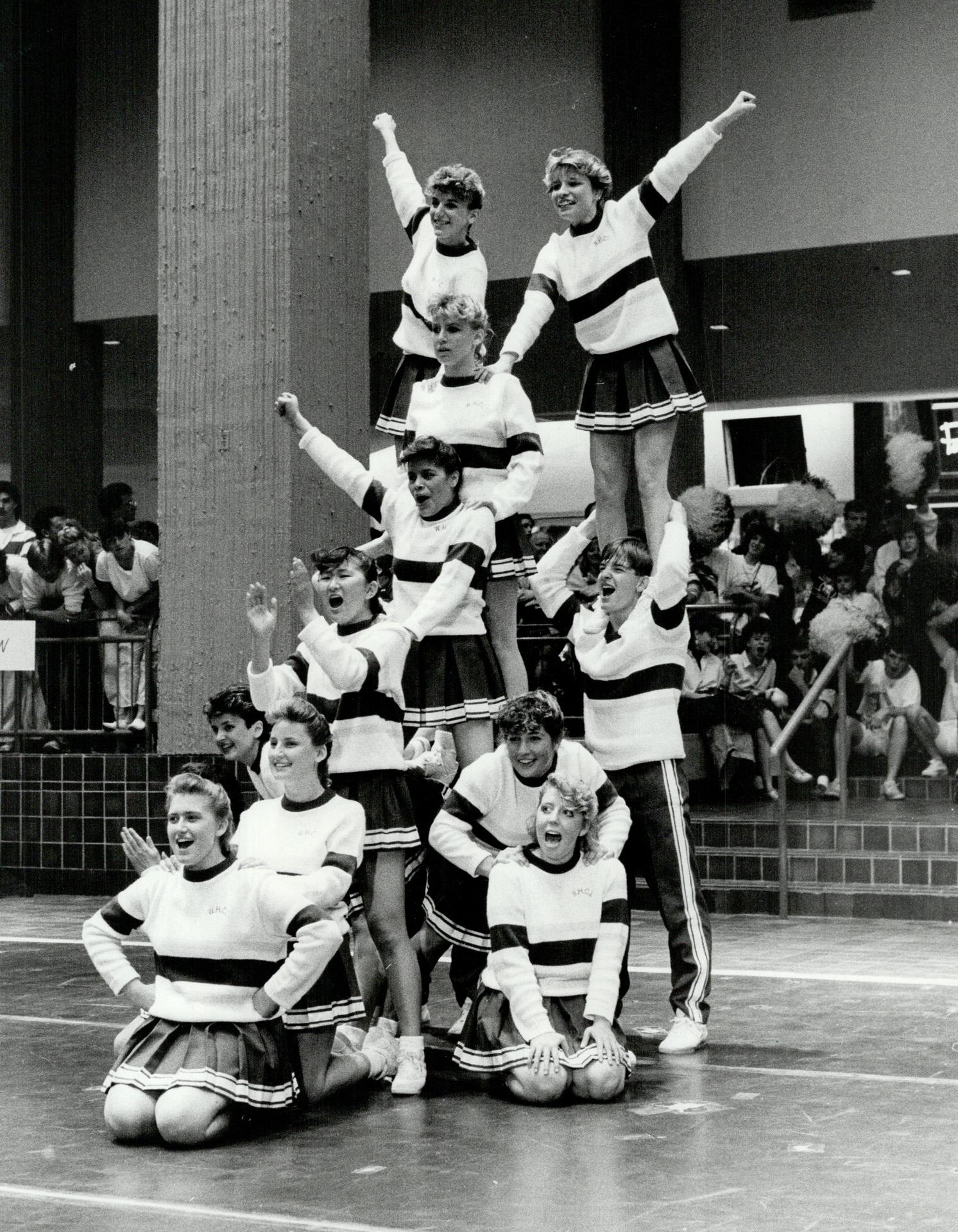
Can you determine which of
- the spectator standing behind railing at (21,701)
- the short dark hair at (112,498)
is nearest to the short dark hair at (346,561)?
the spectator standing behind railing at (21,701)

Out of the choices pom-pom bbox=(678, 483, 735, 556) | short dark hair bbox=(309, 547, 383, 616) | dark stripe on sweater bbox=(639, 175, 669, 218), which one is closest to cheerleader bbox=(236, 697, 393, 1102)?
short dark hair bbox=(309, 547, 383, 616)

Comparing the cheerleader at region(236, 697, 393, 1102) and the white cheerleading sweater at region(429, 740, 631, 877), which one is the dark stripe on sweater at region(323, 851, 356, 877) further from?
the white cheerleading sweater at region(429, 740, 631, 877)

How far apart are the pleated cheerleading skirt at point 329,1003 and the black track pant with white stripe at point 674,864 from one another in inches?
43.7

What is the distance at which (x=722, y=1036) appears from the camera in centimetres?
637

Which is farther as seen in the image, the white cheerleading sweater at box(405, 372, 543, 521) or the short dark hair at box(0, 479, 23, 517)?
the short dark hair at box(0, 479, 23, 517)

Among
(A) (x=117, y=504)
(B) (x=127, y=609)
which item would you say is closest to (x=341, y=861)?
(B) (x=127, y=609)

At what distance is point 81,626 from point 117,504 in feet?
3.43

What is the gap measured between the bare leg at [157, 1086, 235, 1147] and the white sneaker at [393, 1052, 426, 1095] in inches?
27.2

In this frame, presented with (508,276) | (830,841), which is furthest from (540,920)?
(508,276)

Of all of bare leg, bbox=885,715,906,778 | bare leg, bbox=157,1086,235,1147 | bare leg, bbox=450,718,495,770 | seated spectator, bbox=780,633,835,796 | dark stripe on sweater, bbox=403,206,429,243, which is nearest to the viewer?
bare leg, bbox=157,1086,235,1147

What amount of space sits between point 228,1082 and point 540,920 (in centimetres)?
105

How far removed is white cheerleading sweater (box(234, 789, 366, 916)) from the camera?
18.0ft

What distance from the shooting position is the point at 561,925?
18.6 feet

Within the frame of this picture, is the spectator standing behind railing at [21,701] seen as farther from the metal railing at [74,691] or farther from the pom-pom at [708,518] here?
the pom-pom at [708,518]
